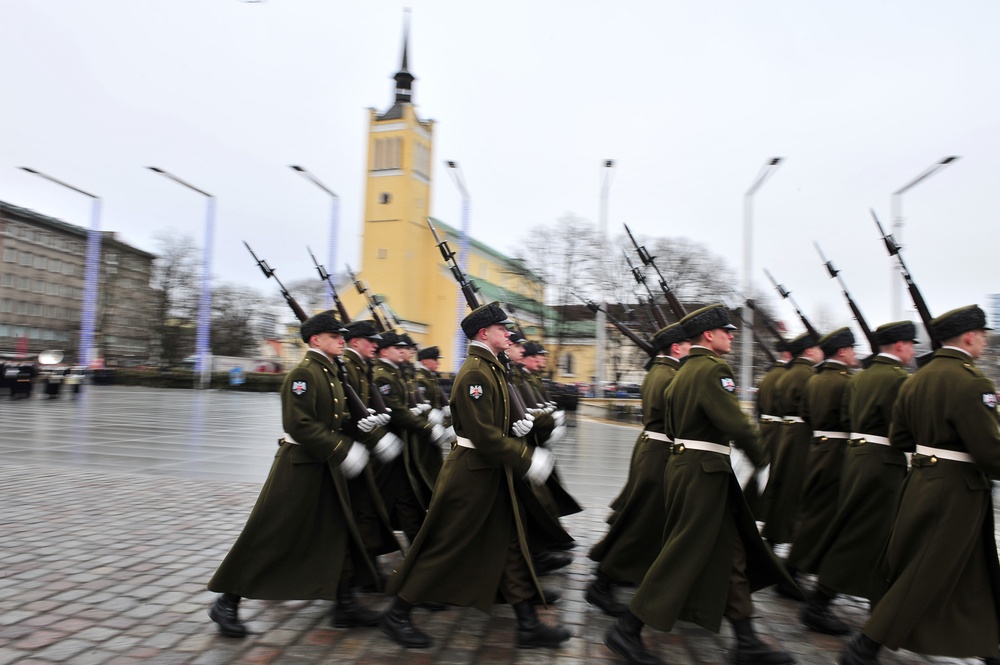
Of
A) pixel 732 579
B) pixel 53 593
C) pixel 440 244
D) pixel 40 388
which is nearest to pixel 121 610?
pixel 53 593

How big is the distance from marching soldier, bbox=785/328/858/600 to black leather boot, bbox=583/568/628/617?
1.48m

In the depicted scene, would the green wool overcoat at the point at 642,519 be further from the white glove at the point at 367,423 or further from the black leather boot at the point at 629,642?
the white glove at the point at 367,423

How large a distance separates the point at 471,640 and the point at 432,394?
13.3 ft

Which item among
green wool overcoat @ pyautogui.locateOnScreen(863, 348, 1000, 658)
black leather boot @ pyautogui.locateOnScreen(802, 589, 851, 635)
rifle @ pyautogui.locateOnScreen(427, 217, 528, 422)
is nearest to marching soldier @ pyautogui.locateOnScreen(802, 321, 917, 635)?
black leather boot @ pyautogui.locateOnScreen(802, 589, 851, 635)

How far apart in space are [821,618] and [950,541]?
3.95ft

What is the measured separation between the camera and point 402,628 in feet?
14.1

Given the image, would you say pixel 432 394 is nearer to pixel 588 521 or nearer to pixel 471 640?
pixel 588 521

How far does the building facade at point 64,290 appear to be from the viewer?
171 ft

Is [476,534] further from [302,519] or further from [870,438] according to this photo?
[870,438]

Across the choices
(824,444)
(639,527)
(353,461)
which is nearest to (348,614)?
(353,461)

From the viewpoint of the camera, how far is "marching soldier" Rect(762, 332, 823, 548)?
6.52 metres

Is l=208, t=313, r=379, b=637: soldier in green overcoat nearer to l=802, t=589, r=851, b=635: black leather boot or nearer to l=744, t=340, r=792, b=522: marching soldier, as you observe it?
l=802, t=589, r=851, b=635: black leather boot

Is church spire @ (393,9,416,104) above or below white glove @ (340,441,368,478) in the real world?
above

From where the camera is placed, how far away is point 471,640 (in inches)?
176
